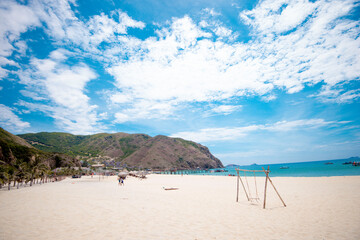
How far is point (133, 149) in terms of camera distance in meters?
154

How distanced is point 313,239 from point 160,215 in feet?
20.2

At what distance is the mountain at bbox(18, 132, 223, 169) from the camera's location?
12619cm

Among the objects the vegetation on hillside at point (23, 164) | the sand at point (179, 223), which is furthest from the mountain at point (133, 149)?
the sand at point (179, 223)

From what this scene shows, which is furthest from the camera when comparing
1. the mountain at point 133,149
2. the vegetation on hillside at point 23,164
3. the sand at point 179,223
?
the mountain at point 133,149

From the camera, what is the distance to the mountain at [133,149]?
Answer: 126 metres

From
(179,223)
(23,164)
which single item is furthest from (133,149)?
(179,223)

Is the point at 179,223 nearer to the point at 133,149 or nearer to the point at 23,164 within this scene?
the point at 23,164

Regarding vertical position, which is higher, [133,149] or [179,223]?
[133,149]

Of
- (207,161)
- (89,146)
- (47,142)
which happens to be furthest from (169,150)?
(47,142)

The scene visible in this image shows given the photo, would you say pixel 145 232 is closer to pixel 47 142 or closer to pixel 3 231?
pixel 3 231

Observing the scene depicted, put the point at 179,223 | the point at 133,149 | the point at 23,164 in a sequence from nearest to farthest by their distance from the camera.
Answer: the point at 179,223 < the point at 23,164 < the point at 133,149

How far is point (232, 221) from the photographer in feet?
24.6

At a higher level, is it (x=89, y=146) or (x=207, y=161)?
(x=89, y=146)

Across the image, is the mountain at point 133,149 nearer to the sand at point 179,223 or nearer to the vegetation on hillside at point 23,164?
the vegetation on hillside at point 23,164
